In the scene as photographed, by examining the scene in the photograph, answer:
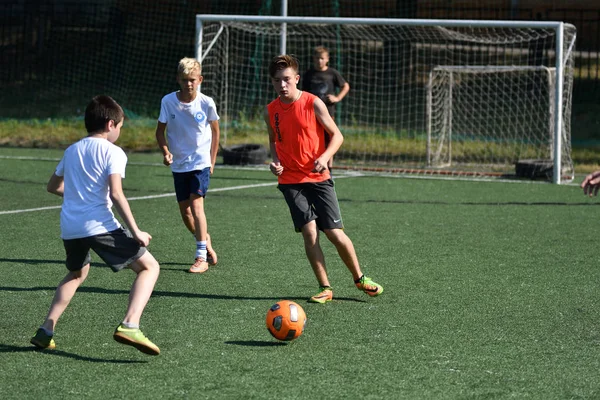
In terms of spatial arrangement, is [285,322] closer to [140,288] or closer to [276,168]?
[140,288]

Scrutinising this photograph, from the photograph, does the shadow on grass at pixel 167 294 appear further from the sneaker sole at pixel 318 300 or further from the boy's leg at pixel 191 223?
the boy's leg at pixel 191 223

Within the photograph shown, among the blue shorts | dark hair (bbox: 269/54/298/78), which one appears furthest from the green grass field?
dark hair (bbox: 269/54/298/78)

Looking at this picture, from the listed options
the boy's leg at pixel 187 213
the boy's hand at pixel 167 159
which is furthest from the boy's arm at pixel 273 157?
the boy's leg at pixel 187 213

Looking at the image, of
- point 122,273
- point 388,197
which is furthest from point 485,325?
point 388,197

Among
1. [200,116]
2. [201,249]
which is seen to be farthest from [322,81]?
[201,249]

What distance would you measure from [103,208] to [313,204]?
196 centimetres

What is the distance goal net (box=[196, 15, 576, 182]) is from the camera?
50.5 ft

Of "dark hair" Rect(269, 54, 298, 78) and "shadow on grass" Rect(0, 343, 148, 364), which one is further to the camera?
"dark hair" Rect(269, 54, 298, 78)

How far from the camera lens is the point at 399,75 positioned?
2166cm

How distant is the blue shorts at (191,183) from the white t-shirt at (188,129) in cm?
4

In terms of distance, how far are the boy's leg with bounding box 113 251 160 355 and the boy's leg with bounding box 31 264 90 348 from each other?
1.16 feet

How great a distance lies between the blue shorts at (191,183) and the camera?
26.0 feet

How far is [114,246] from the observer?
5.11 m

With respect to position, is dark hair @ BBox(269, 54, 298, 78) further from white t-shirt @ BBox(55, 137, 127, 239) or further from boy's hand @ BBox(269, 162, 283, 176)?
white t-shirt @ BBox(55, 137, 127, 239)
